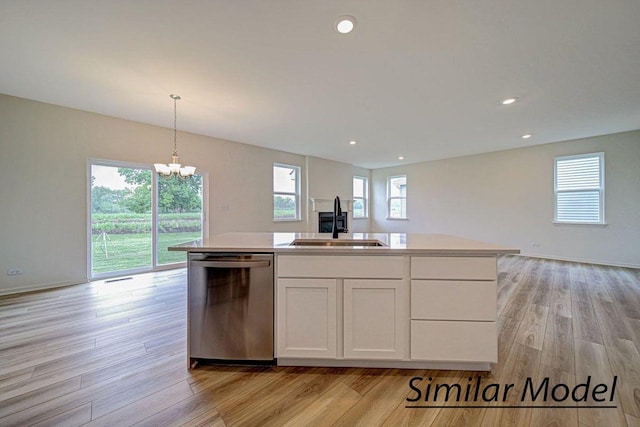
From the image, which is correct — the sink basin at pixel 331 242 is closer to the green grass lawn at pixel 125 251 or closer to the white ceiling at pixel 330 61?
the white ceiling at pixel 330 61

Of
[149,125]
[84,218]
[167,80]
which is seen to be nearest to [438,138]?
[167,80]

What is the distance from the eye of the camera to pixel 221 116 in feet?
12.9

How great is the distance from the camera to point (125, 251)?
14.0ft

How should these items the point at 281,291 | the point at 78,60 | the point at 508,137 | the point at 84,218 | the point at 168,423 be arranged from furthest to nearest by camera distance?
the point at 508,137 → the point at 84,218 → the point at 78,60 → the point at 281,291 → the point at 168,423

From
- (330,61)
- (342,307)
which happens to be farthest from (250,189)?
(342,307)

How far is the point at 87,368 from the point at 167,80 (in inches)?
110

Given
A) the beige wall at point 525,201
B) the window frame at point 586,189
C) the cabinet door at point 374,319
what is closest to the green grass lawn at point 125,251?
the cabinet door at point 374,319

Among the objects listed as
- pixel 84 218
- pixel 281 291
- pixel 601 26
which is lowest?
pixel 281 291

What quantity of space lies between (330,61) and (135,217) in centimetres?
408

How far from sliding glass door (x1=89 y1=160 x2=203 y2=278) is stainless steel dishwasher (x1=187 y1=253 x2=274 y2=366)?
11.2ft

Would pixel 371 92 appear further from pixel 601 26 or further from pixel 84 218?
pixel 84 218

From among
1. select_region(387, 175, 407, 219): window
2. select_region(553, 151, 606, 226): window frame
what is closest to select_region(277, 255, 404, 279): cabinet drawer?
select_region(553, 151, 606, 226): window frame

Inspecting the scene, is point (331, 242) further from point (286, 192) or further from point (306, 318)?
point (286, 192)

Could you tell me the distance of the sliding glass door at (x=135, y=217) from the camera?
4.02 metres
